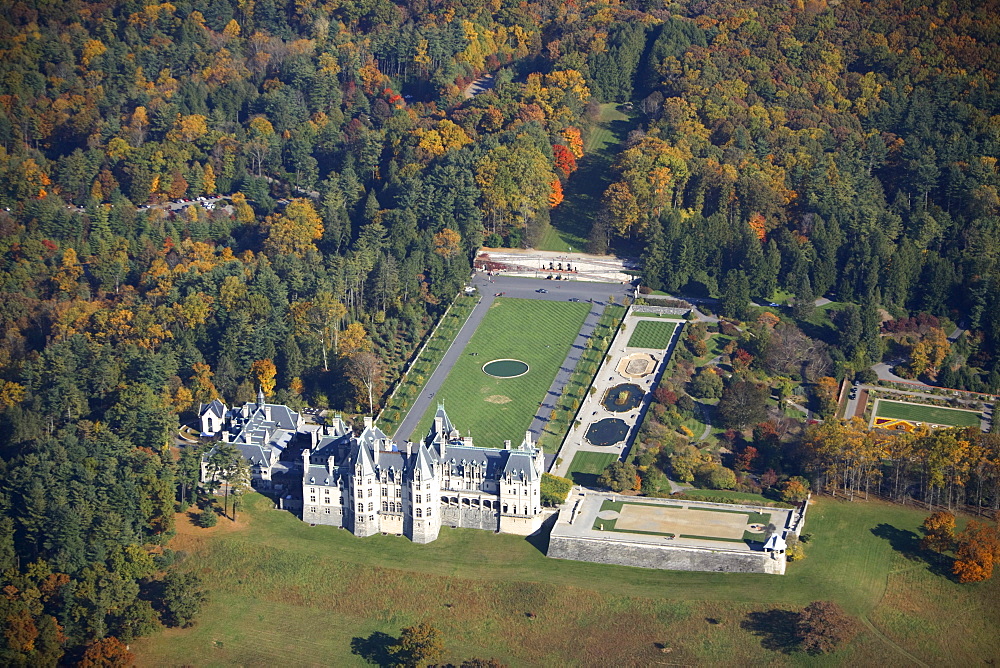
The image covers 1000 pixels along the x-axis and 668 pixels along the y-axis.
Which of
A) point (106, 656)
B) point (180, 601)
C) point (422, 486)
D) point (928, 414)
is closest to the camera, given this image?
point (106, 656)

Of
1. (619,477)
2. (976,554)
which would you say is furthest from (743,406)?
(976,554)

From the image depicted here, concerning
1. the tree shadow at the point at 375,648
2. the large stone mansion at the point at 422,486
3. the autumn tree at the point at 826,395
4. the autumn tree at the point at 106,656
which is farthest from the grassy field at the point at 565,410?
the autumn tree at the point at 106,656

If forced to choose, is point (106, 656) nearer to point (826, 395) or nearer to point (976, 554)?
point (976, 554)

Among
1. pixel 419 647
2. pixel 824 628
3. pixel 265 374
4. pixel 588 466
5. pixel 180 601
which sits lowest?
pixel 265 374

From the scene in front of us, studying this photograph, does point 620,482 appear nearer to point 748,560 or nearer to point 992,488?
point 748,560

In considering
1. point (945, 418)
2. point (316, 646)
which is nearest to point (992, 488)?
point (945, 418)

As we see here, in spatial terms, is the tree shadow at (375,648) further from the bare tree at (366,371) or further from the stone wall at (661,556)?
the bare tree at (366,371)

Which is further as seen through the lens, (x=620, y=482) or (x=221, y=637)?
(x=620, y=482)

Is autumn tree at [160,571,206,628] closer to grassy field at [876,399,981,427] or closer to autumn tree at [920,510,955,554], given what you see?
autumn tree at [920,510,955,554]
